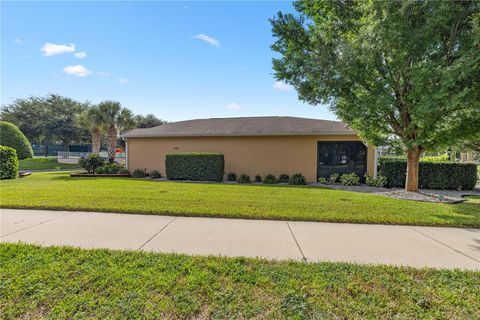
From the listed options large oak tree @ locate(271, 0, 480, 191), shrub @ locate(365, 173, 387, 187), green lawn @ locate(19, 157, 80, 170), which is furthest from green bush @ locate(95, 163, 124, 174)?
shrub @ locate(365, 173, 387, 187)

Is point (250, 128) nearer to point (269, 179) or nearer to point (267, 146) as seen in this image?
point (267, 146)

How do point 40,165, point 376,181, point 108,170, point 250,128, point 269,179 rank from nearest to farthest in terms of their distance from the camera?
1. point 376,181
2. point 269,179
3. point 250,128
4. point 108,170
5. point 40,165

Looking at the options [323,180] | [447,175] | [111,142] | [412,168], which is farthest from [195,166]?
→ [447,175]

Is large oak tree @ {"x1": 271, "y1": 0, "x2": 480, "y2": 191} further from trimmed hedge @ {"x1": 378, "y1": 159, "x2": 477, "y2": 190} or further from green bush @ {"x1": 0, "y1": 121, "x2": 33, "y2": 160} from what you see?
green bush @ {"x1": 0, "y1": 121, "x2": 33, "y2": 160}

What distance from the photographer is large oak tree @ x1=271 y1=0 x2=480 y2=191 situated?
6012 mm

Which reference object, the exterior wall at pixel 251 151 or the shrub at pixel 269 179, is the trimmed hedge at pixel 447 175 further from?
the shrub at pixel 269 179

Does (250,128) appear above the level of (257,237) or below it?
above

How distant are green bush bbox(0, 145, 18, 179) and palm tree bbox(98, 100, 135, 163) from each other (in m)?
5.73

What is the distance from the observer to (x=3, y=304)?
232 centimetres

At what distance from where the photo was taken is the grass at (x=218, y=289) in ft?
7.39

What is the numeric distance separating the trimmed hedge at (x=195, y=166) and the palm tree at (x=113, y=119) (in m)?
7.23

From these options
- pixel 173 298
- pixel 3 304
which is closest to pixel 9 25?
pixel 3 304

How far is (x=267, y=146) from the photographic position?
42.2ft

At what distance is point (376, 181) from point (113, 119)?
705 inches
